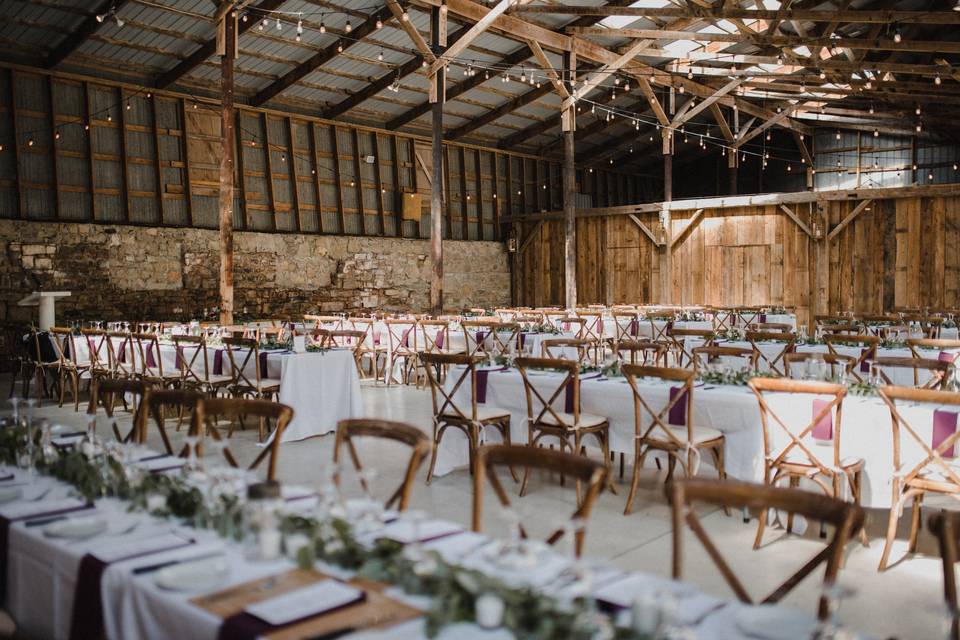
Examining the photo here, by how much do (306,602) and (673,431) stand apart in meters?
3.34

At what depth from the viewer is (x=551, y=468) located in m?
2.50

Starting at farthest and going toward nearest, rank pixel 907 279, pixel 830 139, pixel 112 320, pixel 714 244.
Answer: pixel 830 139 < pixel 714 244 < pixel 907 279 < pixel 112 320

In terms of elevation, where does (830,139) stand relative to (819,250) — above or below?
above

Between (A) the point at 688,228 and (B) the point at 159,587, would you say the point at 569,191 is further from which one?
(B) the point at 159,587

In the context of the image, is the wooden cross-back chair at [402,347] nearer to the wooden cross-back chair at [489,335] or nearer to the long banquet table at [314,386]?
the wooden cross-back chair at [489,335]

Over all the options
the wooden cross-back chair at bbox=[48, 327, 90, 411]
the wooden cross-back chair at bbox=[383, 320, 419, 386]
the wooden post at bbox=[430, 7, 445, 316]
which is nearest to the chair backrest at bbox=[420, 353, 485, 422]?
the wooden cross-back chair at bbox=[383, 320, 419, 386]

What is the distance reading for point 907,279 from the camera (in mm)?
16156

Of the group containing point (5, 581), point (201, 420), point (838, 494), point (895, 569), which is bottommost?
point (895, 569)

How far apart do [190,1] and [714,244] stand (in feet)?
39.6

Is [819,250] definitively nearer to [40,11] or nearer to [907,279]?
[907,279]

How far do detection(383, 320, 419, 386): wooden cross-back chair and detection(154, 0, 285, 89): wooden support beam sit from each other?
18.4ft

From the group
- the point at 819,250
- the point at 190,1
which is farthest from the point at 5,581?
the point at 819,250

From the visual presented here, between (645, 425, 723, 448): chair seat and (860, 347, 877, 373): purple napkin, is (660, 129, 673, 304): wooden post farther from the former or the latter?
(645, 425, 723, 448): chair seat

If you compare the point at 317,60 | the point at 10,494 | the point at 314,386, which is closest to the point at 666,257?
the point at 317,60
